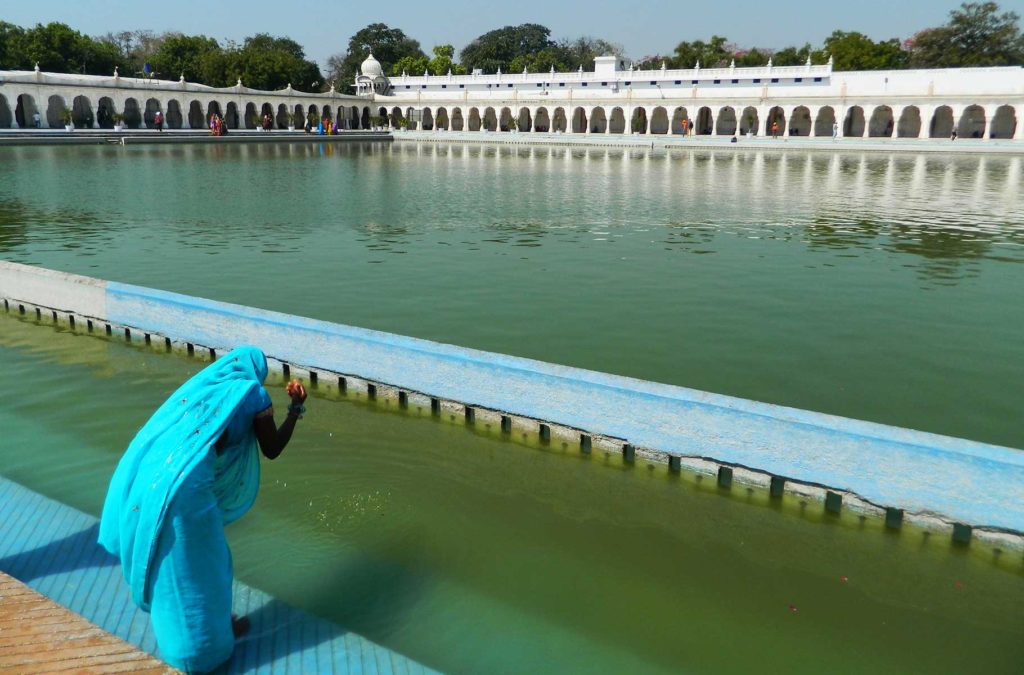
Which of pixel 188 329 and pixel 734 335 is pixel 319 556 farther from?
pixel 734 335

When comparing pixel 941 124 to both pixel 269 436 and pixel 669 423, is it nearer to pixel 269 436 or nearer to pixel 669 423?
pixel 669 423

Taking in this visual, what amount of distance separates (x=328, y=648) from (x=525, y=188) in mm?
19092

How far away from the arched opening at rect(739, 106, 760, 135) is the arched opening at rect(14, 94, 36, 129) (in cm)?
4554

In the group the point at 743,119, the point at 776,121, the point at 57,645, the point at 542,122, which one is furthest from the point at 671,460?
the point at 542,122

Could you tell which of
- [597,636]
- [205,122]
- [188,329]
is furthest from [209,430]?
[205,122]

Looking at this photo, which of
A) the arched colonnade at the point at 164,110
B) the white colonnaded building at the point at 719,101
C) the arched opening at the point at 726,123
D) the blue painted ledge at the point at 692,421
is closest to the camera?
the blue painted ledge at the point at 692,421

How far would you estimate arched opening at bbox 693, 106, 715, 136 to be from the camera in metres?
58.8

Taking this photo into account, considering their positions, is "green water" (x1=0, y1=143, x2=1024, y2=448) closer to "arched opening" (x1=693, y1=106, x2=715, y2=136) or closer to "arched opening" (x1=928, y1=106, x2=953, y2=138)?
"arched opening" (x1=928, y1=106, x2=953, y2=138)

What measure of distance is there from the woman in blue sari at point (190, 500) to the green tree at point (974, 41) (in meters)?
68.4

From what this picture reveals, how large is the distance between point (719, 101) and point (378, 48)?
142ft

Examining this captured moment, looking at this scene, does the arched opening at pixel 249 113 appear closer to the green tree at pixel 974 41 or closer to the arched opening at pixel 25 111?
the arched opening at pixel 25 111

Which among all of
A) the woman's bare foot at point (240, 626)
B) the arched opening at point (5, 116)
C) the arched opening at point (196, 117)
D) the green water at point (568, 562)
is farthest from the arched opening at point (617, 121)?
the woman's bare foot at point (240, 626)

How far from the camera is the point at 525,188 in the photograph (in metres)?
21.2

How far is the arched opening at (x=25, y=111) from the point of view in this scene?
46.0 meters
